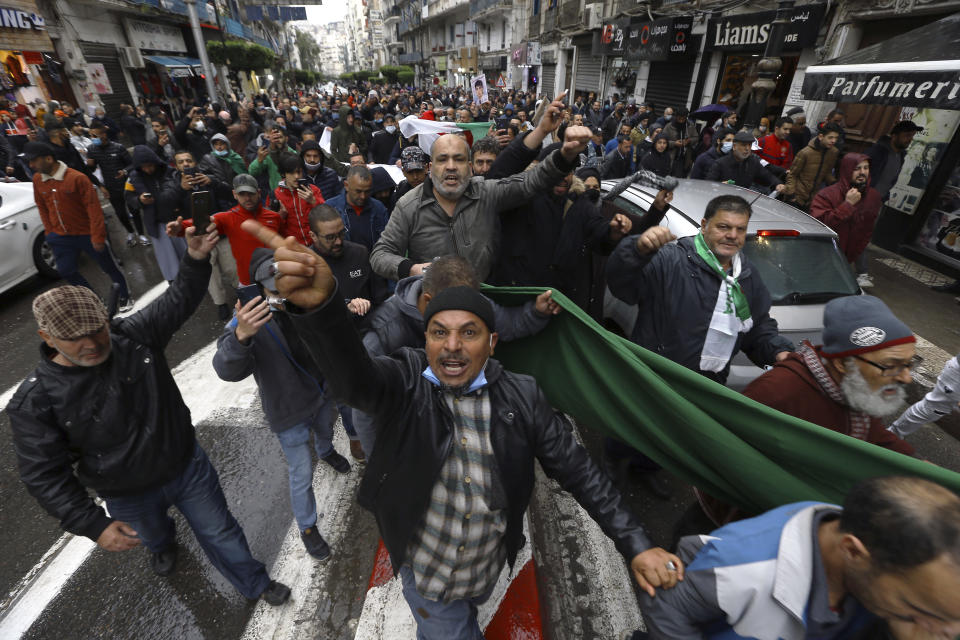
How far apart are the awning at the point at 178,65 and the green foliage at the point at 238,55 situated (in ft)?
5.13

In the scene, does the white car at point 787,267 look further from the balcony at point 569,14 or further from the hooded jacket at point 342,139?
the balcony at point 569,14

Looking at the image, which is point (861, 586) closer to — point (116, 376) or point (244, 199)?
point (116, 376)

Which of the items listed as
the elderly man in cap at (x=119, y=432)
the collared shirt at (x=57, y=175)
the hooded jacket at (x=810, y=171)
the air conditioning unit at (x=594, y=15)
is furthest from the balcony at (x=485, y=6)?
the elderly man in cap at (x=119, y=432)

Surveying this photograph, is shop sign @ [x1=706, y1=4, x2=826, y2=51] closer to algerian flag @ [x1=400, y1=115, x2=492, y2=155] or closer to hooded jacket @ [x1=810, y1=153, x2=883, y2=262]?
hooded jacket @ [x1=810, y1=153, x2=883, y2=262]

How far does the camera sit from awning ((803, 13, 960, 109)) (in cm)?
545

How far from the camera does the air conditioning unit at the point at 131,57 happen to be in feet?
82.7

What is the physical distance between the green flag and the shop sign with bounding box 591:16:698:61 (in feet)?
54.2

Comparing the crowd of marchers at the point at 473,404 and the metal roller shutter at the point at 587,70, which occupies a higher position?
the metal roller shutter at the point at 587,70

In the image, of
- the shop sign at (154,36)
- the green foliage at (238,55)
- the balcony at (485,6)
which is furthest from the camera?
the balcony at (485,6)

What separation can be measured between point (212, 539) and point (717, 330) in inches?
126

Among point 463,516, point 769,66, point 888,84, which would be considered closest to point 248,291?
point 463,516

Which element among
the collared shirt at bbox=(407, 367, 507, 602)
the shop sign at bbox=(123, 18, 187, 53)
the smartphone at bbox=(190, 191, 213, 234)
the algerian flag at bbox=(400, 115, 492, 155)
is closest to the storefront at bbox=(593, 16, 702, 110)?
the algerian flag at bbox=(400, 115, 492, 155)

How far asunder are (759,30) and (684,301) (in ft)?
42.1

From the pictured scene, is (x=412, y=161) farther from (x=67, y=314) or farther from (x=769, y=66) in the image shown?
(x=769, y=66)
